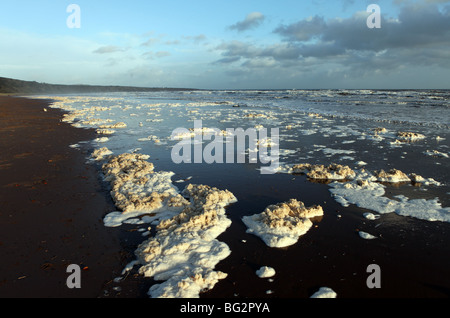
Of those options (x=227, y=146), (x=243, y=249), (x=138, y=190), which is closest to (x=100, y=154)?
(x=138, y=190)

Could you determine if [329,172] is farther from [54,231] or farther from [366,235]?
[54,231]

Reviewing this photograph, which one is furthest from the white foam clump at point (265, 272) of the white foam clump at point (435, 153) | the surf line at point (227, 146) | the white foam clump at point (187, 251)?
the white foam clump at point (435, 153)

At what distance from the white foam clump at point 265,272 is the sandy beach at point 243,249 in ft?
0.23

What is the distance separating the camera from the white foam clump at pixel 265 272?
12.5ft

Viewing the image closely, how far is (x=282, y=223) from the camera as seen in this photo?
16.2ft

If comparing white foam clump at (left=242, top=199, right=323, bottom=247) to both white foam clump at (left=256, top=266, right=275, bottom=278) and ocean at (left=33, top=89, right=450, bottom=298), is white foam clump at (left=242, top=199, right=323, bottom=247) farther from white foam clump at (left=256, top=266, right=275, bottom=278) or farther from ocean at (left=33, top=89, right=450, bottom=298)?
white foam clump at (left=256, top=266, right=275, bottom=278)

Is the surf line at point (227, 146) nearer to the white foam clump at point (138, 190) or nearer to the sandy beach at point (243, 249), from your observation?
the white foam clump at point (138, 190)

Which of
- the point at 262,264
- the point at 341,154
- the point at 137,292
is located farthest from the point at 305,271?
the point at 341,154

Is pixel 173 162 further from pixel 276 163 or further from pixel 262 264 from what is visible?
pixel 262 264

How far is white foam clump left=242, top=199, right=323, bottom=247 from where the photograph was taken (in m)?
4.66

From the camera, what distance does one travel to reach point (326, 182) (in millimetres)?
7348

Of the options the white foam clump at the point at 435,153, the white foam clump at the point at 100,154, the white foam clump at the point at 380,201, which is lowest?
the white foam clump at the point at 380,201
